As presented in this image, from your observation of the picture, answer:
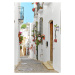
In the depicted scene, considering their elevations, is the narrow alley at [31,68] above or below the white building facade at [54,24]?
below

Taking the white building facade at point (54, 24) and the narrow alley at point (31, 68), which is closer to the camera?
the white building facade at point (54, 24)

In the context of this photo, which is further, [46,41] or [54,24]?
[46,41]

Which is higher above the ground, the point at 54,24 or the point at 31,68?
the point at 54,24

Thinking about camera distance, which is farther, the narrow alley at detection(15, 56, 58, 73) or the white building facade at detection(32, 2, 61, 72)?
the narrow alley at detection(15, 56, 58, 73)

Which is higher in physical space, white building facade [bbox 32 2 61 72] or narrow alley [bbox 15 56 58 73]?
white building facade [bbox 32 2 61 72]

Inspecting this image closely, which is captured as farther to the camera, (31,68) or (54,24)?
(31,68)
